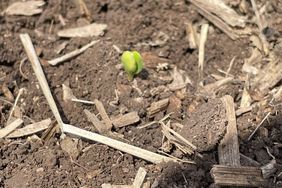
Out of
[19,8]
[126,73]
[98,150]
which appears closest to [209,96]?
[126,73]

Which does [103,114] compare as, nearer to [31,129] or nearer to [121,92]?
[121,92]

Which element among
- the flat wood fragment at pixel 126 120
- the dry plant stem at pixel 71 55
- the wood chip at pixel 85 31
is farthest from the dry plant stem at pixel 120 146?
the wood chip at pixel 85 31

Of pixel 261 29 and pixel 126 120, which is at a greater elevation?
pixel 261 29

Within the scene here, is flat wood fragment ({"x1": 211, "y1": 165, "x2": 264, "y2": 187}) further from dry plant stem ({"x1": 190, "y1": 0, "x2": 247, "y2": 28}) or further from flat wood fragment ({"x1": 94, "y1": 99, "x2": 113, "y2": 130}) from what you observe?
dry plant stem ({"x1": 190, "y1": 0, "x2": 247, "y2": 28})

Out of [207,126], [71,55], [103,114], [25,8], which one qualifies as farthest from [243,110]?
[25,8]

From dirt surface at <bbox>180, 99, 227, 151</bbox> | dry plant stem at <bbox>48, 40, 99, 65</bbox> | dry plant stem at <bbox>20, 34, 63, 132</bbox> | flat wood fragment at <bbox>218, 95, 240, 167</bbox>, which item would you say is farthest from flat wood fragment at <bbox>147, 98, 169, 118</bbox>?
dry plant stem at <bbox>48, 40, 99, 65</bbox>
